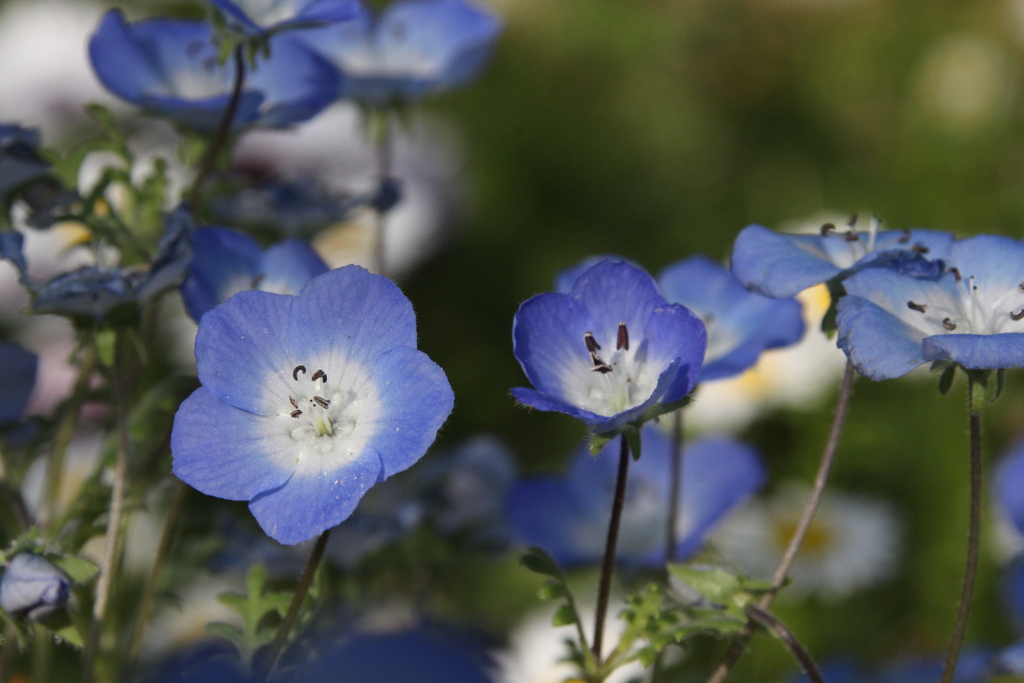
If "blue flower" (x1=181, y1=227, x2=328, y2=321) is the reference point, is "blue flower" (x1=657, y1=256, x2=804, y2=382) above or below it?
above

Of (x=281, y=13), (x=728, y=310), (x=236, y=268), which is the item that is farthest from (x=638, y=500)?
(x=281, y=13)

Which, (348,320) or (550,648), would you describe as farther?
(550,648)

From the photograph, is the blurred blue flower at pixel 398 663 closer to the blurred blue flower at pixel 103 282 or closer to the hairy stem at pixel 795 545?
the hairy stem at pixel 795 545

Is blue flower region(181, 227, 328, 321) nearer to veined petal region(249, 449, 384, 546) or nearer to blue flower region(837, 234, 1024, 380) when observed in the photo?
veined petal region(249, 449, 384, 546)

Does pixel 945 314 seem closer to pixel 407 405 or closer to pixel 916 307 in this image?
pixel 916 307

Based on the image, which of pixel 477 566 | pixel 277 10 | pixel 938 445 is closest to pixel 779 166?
pixel 938 445

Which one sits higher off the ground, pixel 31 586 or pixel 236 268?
pixel 236 268

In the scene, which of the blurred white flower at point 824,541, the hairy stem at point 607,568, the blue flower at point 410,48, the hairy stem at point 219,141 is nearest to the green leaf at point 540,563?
the hairy stem at point 607,568

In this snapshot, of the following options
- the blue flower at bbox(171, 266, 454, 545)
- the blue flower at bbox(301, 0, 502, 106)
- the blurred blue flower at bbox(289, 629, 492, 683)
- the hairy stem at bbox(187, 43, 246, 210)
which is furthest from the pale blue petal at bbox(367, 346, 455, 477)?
the blue flower at bbox(301, 0, 502, 106)
